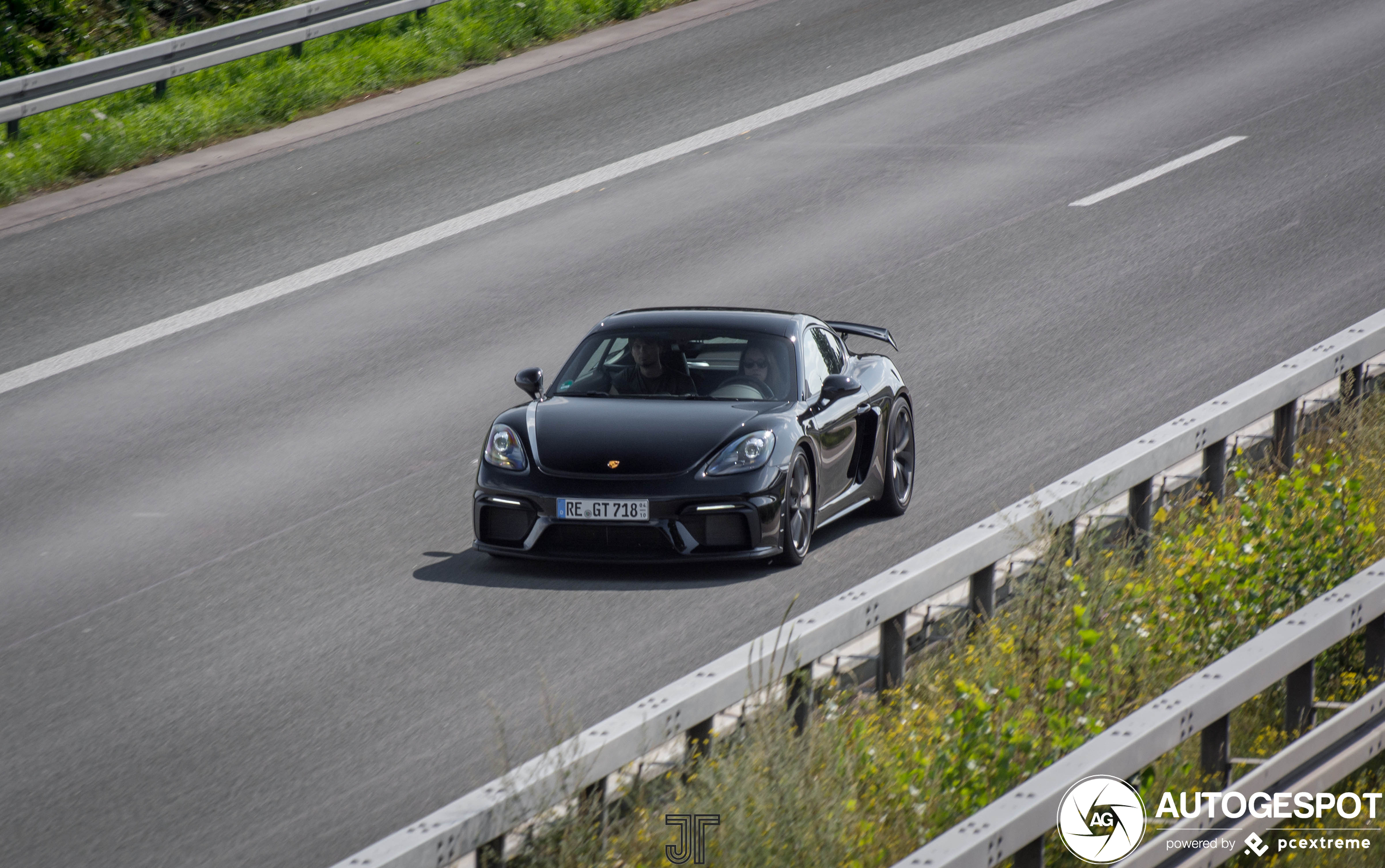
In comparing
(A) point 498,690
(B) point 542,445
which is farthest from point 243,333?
(A) point 498,690

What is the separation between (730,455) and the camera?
10133 millimetres

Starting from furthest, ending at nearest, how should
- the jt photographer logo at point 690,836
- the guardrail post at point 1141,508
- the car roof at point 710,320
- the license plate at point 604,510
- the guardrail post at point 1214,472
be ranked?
the car roof at point 710,320 → the license plate at point 604,510 → the guardrail post at point 1214,472 → the guardrail post at point 1141,508 → the jt photographer logo at point 690,836

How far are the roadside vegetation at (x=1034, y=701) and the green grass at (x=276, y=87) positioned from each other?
13764 millimetres

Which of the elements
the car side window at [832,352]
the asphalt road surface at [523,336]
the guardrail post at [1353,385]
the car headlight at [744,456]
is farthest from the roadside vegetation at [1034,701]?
the car side window at [832,352]

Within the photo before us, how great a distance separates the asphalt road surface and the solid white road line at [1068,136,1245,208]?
12 centimetres

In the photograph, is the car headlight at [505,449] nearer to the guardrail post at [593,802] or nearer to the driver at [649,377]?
the driver at [649,377]

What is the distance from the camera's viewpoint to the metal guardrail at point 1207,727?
15.8 feet

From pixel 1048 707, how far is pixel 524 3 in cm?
1889

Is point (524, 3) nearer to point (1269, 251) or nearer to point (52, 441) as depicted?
point (1269, 251)

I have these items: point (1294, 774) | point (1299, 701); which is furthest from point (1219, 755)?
point (1299, 701)

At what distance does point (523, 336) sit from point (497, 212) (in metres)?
3.80

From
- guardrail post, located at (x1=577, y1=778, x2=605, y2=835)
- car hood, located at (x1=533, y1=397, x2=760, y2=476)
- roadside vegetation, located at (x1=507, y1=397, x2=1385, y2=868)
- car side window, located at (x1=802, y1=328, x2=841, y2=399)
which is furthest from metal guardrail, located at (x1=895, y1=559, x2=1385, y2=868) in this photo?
car side window, located at (x1=802, y1=328, x2=841, y2=399)

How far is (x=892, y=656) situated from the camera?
6.97 metres

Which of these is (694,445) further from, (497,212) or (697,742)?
(497,212)
